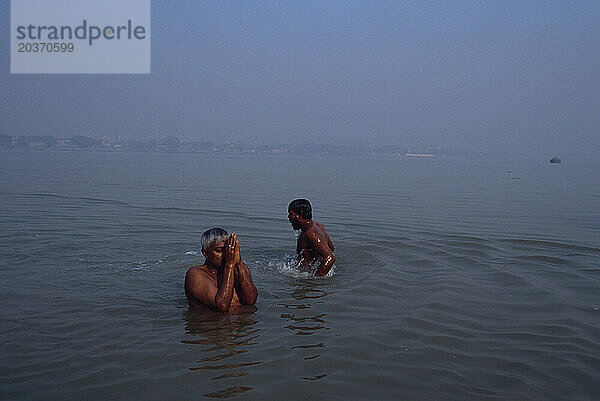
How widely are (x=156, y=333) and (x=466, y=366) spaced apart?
3110mm

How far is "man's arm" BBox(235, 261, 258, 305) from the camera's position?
5859 millimetres

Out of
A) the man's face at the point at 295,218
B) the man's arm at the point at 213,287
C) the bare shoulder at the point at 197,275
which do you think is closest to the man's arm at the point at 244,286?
the man's arm at the point at 213,287

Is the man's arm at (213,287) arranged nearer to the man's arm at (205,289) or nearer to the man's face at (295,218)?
the man's arm at (205,289)

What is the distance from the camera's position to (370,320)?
20.0 feet

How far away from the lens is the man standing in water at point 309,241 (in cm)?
795

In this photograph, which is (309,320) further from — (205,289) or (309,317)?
(205,289)

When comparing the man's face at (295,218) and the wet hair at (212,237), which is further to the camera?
the man's face at (295,218)

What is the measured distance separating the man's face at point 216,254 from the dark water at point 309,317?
0.67m

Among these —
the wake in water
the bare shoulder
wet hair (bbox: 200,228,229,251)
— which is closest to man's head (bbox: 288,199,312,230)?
the wake in water

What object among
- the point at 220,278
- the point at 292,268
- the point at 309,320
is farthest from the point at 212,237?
the point at 292,268

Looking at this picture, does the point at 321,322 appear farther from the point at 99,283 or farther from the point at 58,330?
the point at 99,283

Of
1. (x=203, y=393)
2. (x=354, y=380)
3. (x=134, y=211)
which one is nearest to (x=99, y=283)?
(x=203, y=393)

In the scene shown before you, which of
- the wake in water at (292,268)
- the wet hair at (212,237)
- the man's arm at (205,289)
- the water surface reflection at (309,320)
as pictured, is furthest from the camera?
the wake in water at (292,268)

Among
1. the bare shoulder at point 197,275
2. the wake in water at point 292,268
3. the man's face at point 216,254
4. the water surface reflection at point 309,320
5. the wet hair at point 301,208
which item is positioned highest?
the wet hair at point 301,208
